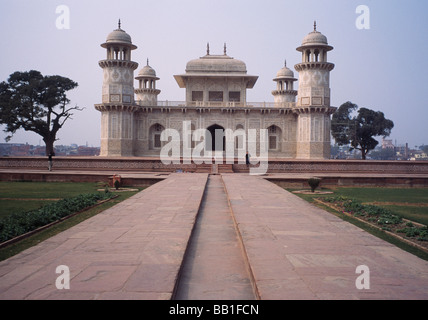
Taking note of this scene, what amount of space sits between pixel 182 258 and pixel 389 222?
4707 mm

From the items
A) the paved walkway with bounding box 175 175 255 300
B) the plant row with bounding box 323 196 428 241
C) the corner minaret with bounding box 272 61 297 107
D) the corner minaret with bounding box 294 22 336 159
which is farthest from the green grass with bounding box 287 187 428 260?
the corner minaret with bounding box 272 61 297 107

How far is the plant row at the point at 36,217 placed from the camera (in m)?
5.91

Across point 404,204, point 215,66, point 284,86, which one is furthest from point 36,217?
point 284,86

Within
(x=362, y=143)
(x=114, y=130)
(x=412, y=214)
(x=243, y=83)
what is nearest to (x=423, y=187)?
(x=412, y=214)

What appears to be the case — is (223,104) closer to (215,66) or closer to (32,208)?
(215,66)

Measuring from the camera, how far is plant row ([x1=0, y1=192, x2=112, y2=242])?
5906mm

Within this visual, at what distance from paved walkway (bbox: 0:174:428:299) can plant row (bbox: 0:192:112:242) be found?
3.22 feet

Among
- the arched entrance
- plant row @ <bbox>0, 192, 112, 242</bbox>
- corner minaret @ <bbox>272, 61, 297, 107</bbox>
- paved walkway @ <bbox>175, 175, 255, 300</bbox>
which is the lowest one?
paved walkway @ <bbox>175, 175, 255, 300</bbox>

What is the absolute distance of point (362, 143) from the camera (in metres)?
46.2

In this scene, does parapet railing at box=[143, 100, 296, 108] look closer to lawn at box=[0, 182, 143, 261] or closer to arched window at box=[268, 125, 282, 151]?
arched window at box=[268, 125, 282, 151]

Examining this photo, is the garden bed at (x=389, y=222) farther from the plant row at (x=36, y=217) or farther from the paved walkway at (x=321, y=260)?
the plant row at (x=36, y=217)

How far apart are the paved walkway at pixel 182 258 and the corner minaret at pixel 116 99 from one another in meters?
23.1

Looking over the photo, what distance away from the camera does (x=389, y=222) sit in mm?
7086

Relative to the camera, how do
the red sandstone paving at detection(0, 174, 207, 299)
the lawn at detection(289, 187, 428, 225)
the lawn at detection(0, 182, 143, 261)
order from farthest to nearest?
the lawn at detection(289, 187, 428, 225)
the lawn at detection(0, 182, 143, 261)
the red sandstone paving at detection(0, 174, 207, 299)
